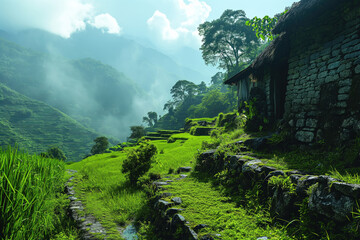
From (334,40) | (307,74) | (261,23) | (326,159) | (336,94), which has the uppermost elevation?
(261,23)

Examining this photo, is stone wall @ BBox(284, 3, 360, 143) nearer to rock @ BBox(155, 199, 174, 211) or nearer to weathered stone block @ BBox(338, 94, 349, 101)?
weathered stone block @ BBox(338, 94, 349, 101)

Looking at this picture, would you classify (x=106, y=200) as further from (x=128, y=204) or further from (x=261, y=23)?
(x=261, y=23)

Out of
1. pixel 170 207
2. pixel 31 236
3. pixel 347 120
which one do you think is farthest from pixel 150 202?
pixel 347 120

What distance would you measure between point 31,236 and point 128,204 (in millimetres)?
2698

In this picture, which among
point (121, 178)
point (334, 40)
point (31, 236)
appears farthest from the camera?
point (121, 178)

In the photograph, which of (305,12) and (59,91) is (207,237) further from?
(59,91)

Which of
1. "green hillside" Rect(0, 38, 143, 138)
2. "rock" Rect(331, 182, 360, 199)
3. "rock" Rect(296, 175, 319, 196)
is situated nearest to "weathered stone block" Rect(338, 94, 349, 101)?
"rock" Rect(296, 175, 319, 196)

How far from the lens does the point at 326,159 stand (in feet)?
15.6

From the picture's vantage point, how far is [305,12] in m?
6.02

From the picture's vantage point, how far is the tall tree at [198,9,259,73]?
1328 inches

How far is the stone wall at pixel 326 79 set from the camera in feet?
16.7

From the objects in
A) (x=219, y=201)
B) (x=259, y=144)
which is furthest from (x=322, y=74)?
(x=219, y=201)

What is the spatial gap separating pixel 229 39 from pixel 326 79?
103 ft

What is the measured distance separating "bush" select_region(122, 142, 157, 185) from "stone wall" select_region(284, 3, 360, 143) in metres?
5.43
